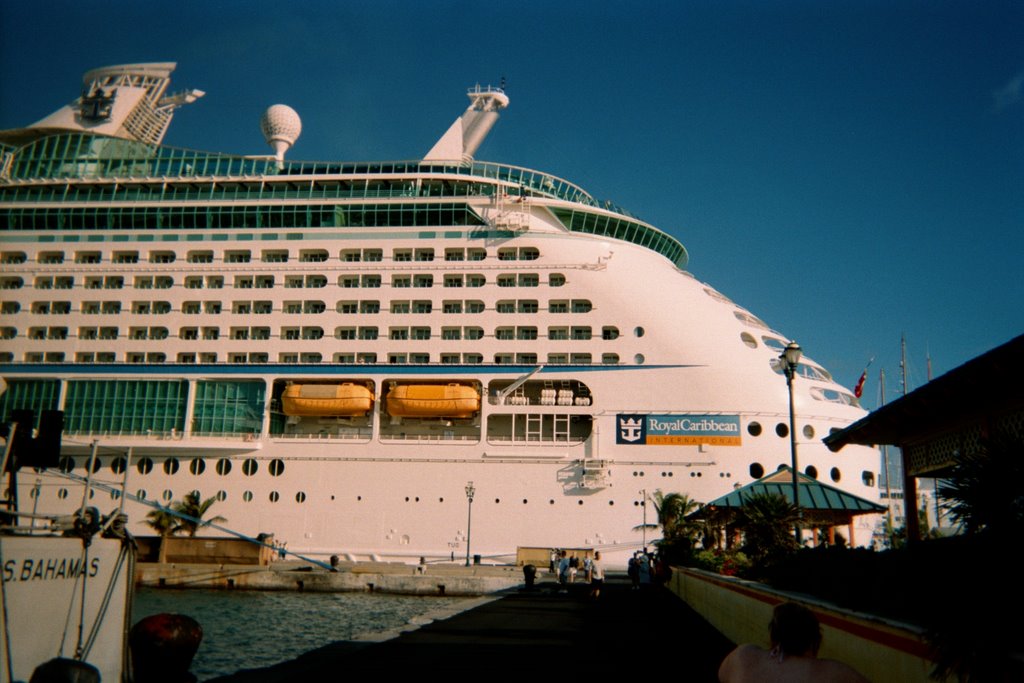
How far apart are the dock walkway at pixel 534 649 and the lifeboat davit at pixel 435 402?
54.5ft

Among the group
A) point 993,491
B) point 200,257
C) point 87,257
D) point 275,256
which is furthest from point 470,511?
point 993,491

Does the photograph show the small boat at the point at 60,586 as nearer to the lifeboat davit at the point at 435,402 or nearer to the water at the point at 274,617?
the water at the point at 274,617

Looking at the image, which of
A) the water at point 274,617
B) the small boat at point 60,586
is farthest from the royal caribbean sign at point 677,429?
the small boat at point 60,586

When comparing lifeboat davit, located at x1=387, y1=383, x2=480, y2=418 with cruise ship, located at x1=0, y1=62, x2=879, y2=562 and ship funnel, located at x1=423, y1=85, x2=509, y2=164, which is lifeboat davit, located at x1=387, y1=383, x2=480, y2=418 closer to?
cruise ship, located at x1=0, y1=62, x2=879, y2=562

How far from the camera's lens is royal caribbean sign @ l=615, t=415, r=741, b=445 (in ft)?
115

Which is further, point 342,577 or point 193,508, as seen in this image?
point 193,508

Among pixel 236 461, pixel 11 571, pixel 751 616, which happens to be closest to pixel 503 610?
pixel 751 616

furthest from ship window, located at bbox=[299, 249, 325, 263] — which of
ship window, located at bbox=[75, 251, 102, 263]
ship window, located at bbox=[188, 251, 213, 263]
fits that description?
ship window, located at bbox=[75, 251, 102, 263]

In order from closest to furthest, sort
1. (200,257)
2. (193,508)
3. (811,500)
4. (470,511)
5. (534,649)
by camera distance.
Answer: (534,649) < (811,500) < (470,511) < (193,508) < (200,257)

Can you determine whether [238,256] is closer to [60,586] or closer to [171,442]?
[171,442]

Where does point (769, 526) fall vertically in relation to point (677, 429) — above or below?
below

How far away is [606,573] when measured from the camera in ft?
116

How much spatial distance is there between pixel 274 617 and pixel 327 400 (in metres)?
13.3

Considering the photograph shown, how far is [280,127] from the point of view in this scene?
46344mm
